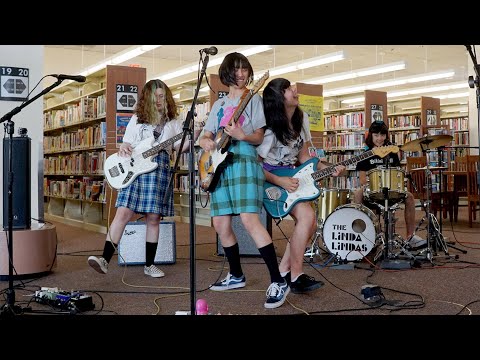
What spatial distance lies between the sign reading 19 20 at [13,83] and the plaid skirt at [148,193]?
1.50 metres

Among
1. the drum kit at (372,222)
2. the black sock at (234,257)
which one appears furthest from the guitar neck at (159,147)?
the drum kit at (372,222)

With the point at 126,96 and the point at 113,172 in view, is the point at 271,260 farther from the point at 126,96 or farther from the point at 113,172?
the point at 126,96

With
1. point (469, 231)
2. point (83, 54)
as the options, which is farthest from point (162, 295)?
point (83, 54)

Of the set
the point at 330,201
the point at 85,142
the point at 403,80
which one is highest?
the point at 403,80

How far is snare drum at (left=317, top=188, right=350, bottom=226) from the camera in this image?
15.7ft

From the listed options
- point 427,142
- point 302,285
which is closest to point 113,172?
point 302,285

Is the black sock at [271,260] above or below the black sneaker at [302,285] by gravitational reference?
above

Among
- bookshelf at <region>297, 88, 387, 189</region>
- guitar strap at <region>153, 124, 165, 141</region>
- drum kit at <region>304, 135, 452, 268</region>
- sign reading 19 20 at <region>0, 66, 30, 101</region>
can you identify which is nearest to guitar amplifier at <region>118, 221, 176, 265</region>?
guitar strap at <region>153, 124, 165, 141</region>

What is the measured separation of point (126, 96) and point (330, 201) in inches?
107

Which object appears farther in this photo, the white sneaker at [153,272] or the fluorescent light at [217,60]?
the fluorescent light at [217,60]

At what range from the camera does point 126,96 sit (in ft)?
20.1

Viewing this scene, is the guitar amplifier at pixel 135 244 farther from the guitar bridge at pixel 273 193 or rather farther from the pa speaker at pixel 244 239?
the guitar bridge at pixel 273 193

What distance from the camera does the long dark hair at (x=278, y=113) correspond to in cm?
300
